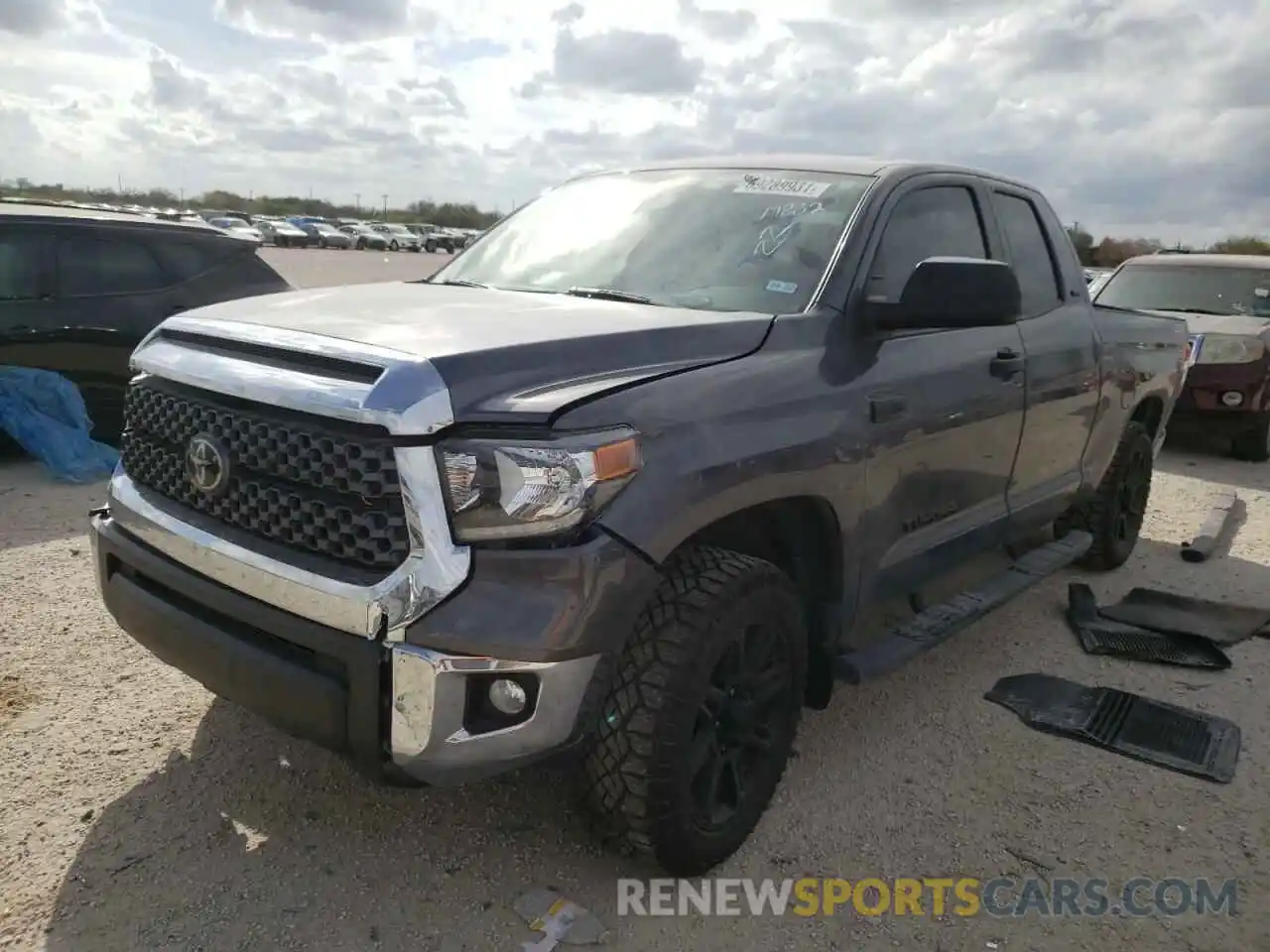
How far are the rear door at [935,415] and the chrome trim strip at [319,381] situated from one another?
1.44m

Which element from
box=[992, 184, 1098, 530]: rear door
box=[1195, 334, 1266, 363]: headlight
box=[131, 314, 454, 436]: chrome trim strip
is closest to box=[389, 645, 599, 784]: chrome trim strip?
box=[131, 314, 454, 436]: chrome trim strip

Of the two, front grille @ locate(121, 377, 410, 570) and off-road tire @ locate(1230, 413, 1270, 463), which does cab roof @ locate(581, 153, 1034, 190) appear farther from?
off-road tire @ locate(1230, 413, 1270, 463)

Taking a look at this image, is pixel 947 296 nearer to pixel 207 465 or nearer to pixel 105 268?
pixel 207 465

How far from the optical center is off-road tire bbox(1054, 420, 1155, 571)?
17.6 feet

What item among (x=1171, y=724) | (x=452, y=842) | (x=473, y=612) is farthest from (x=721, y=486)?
(x=1171, y=724)

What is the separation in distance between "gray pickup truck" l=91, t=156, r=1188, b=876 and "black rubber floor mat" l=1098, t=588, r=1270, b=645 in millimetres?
1456

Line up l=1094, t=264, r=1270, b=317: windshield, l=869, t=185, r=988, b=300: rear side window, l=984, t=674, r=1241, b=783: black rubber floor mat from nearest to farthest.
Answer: l=869, t=185, r=988, b=300: rear side window, l=984, t=674, r=1241, b=783: black rubber floor mat, l=1094, t=264, r=1270, b=317: windshield

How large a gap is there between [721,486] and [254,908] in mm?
1532

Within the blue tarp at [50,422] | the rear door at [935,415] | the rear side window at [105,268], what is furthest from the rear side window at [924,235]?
the rear side window at [105,268]

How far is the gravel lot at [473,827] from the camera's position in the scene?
2525 mm

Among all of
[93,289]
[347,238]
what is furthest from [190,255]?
[347,238]

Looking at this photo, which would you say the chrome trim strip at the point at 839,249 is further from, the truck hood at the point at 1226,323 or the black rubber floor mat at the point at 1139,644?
the truck hood at the point at 1226,323

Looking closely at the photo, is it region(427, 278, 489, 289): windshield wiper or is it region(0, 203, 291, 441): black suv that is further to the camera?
region(0, 203, 291, 441): black suv

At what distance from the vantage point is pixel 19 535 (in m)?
5.29
